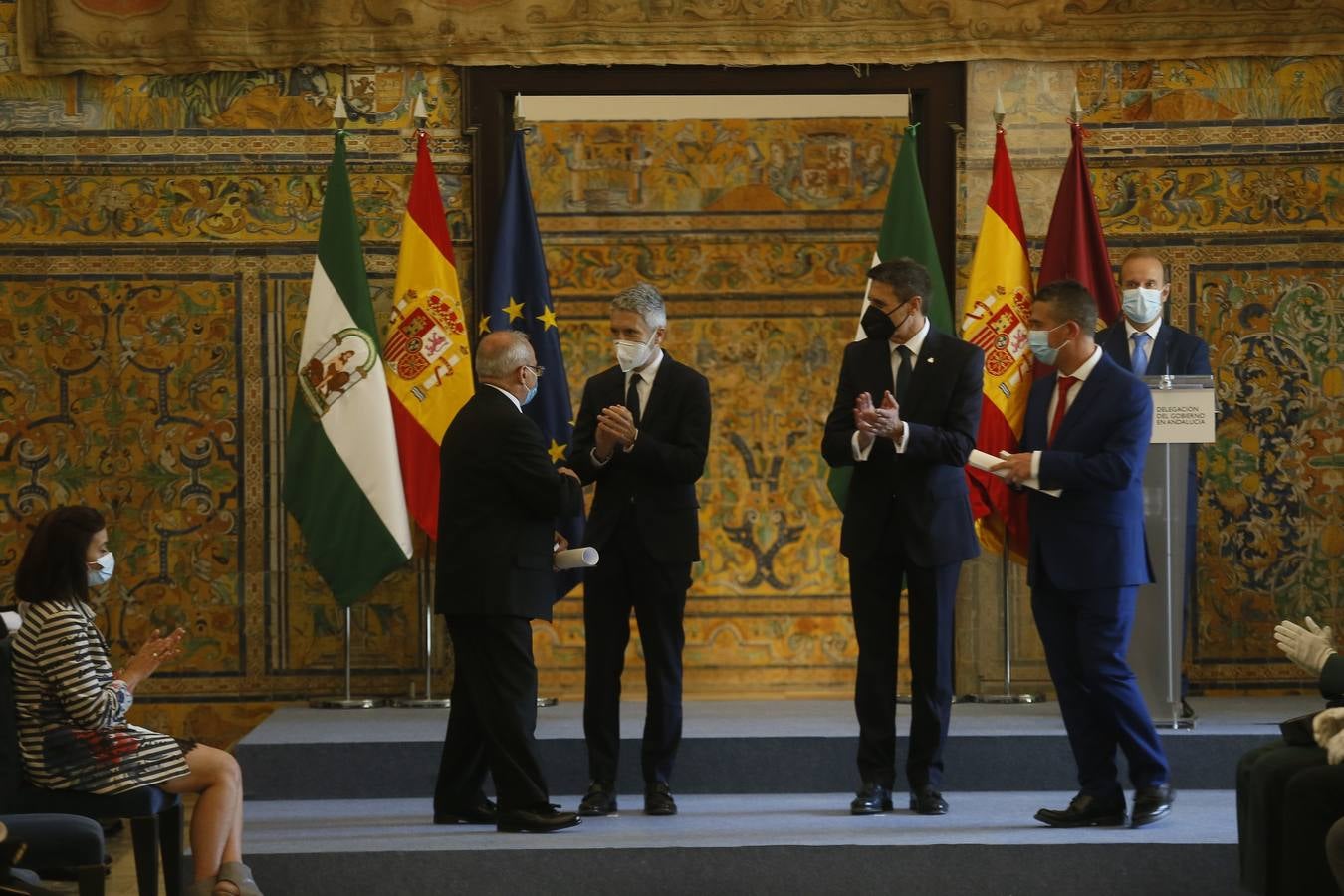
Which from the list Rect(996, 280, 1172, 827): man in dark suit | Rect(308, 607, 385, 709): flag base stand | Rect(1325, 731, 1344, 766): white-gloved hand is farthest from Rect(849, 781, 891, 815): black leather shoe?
Rect(308, 607, 385, 709): flag base stand

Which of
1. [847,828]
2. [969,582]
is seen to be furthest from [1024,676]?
[847,828]

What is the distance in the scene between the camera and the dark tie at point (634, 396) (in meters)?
5.38

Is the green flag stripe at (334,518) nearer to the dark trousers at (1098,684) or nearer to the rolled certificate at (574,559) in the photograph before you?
the rolled certificate at (574,559)

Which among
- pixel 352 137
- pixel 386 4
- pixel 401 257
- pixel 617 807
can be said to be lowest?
pixel 617 807

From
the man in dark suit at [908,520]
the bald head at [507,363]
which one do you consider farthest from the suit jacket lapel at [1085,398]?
the bald head at [507,363]

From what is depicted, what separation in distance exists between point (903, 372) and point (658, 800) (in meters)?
1.45

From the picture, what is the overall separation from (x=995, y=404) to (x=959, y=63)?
1.43 meters

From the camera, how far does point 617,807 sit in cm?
551

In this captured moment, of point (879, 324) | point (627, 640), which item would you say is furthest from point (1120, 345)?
point (627, 640)

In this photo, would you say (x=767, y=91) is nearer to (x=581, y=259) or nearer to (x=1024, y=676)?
(x=581, y=259)

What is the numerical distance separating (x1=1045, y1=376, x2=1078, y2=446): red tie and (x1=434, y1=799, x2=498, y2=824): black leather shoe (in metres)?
1.94

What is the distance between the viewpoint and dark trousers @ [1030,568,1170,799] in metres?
4.98

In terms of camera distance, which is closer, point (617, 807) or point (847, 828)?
point (847, 828)

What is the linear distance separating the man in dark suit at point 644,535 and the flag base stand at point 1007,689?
194 cm
